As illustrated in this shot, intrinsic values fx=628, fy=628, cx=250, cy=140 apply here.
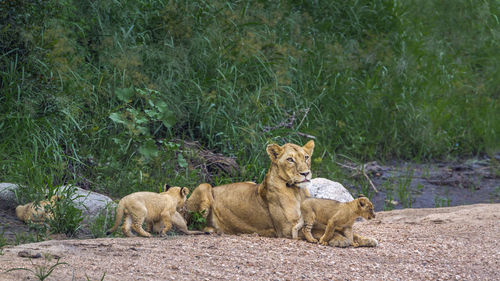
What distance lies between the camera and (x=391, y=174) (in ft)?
31.8

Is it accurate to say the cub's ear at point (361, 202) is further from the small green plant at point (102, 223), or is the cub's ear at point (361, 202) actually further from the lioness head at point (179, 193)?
the small green plant at point (102, 223)

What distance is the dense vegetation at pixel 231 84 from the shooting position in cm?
747

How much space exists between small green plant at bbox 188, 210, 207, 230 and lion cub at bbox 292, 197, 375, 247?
85 centimetres

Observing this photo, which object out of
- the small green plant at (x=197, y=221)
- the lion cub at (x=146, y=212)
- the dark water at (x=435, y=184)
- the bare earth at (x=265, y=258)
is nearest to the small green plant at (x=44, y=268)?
the bare earth at (x=265, y=258)

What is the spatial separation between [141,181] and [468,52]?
873 centimetres

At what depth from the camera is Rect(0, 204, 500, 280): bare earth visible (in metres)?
3.96

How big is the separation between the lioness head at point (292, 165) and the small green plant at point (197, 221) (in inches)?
31.7

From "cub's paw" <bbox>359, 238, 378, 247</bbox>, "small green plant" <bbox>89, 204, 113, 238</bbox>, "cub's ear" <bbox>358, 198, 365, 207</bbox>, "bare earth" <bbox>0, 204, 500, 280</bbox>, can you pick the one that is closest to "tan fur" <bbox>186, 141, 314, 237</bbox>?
"bare earth" <bbox>0, 204, 500, 280</bbox>

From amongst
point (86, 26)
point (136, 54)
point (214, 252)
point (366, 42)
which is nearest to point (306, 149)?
point (214, 252)

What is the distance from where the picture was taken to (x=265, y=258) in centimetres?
453

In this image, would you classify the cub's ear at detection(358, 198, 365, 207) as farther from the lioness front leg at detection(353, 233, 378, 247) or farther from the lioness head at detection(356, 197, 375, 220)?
the lioness front leg at detection(353, 233, 378, 247)

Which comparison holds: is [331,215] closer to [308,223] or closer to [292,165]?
[308,223]

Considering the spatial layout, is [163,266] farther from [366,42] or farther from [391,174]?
[366,42]

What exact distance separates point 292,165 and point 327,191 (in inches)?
63.8
